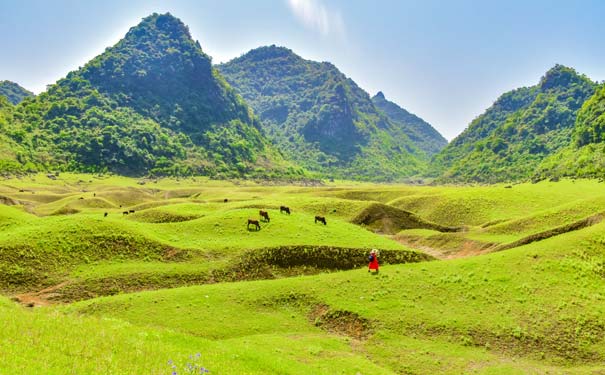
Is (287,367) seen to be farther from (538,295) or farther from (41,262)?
(41,262)

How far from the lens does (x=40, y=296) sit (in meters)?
40.3

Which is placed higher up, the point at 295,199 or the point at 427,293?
the point at 295,199

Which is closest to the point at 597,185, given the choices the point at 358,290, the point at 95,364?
the point at 358,290

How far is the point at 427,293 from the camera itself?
37875 millimetres

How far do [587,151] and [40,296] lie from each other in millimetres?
165731

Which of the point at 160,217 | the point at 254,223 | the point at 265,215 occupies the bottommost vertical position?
the point at 160,217

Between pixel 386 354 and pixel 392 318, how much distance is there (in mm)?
4496

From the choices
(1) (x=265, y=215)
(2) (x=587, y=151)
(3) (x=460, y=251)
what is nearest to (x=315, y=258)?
(1) (x=265, y=215)

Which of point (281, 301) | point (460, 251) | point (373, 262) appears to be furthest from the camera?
point (460, 251)

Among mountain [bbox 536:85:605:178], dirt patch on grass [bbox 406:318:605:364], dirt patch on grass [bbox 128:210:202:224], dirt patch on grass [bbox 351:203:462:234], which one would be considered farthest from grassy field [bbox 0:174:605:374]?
mountain [bbox 536:85:605:178]

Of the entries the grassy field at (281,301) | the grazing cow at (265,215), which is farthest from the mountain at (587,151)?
the grazing cow at (265,215)

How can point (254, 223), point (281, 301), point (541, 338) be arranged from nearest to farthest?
point (541, 338)
point (281, 301)
point (254, 223)

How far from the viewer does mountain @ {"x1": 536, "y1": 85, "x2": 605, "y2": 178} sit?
131375 millimetres

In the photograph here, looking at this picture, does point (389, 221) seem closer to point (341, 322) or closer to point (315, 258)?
point (315, 258)
